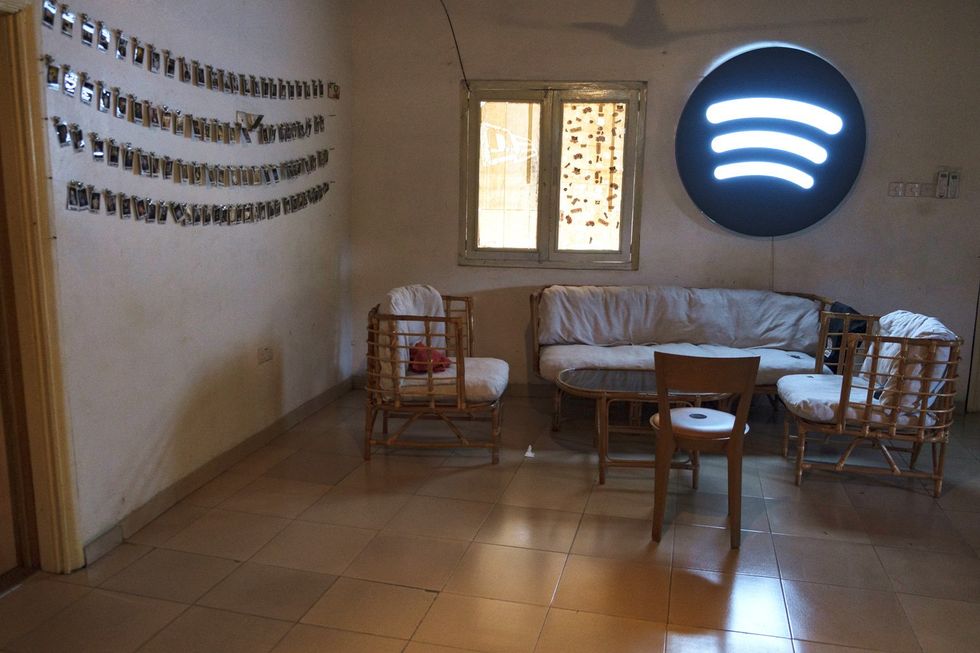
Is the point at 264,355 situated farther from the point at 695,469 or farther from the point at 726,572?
the point at 726,572

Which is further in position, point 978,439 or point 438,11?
point 438,11

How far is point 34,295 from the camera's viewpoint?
2773 mm

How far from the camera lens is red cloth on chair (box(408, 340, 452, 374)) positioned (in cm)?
423

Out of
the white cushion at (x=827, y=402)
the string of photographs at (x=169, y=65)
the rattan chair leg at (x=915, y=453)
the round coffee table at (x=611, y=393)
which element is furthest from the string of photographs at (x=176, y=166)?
the rattan chair leg at (x=915, y=453)

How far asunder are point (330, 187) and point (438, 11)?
1.45 meters

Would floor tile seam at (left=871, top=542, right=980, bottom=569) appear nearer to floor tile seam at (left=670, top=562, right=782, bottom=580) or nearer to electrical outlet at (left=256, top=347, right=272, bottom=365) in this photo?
floor tile seam at (left=670, top=562, right=782, bottom=580)

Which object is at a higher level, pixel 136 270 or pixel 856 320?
pixel 136 270

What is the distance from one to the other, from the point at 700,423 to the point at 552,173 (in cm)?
268

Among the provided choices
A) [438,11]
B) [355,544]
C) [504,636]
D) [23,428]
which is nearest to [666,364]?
[504,636]

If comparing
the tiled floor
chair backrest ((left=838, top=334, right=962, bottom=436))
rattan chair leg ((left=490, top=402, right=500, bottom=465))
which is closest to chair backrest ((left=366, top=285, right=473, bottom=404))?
rattan chair leg ((left=490, top=402, right=500, bottom=465))

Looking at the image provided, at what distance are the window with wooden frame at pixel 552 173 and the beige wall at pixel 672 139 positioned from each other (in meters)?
0.09

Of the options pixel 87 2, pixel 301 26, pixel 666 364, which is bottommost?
pixel 666 364

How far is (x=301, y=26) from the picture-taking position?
4695 millimetres

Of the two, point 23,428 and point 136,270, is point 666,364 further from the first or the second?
point 23,428
